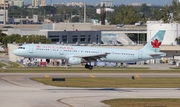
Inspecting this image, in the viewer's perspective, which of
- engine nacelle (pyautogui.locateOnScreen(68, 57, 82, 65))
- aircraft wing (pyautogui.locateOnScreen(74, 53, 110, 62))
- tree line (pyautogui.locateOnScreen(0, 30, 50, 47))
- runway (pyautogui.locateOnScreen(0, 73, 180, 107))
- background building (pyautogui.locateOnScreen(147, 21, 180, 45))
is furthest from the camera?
background building (pyautogui.locateOnScreen(147, 21, 180, 45))

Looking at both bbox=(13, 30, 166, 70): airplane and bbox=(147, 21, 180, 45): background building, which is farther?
bbox=(147, 21, 180, 45): background building

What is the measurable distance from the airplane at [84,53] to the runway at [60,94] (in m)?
14.6

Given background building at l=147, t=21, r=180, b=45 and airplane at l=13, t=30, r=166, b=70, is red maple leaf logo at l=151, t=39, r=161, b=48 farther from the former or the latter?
background building at l=147, t=21, r=180, b=45

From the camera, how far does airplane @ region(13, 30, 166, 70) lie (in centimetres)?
8375

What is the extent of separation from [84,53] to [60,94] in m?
31.7

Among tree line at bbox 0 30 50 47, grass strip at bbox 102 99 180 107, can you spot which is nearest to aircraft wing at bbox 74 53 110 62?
grass strip at bbox 102 99 180 107

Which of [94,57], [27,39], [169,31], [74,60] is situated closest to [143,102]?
[74,60]

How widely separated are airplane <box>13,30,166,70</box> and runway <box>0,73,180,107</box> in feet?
47.9

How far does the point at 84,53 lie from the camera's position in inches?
3447

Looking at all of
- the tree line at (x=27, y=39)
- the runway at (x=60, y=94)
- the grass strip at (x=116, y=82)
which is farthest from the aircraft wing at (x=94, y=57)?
the tree line at (x=27, y=39)

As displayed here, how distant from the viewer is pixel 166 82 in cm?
7169

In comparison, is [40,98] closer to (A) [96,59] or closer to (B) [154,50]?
(A) [96,59]

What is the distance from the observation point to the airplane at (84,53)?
83.8m

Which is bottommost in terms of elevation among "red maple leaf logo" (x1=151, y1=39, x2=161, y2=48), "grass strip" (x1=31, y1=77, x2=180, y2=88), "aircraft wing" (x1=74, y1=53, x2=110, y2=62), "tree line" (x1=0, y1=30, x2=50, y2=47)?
"grass strip" (x1=31, y1=77, x2=180, y2=88)
